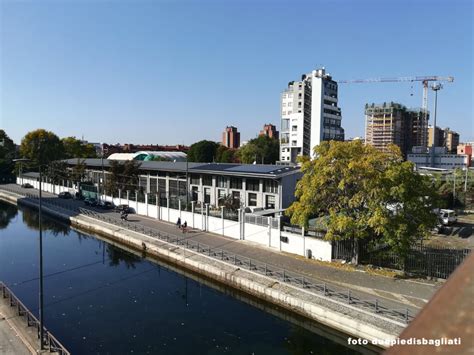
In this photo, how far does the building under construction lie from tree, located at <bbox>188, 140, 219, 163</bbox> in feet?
212

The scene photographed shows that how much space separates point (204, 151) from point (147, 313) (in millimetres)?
76797

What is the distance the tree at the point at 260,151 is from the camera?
86.4 metres

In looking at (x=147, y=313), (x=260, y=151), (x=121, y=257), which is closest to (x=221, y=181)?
(x=121, y=257)

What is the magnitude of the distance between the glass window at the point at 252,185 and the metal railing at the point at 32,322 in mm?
23630

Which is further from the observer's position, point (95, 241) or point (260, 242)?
point (95, 241)

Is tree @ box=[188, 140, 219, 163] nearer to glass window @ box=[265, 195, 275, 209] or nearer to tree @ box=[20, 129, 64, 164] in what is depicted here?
tree @ box=[20, 129, 64, 164]

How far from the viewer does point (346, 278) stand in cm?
1998

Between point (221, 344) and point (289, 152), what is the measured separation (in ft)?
230

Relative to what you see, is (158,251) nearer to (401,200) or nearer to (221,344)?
(221,344)

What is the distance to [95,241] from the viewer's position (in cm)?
3369

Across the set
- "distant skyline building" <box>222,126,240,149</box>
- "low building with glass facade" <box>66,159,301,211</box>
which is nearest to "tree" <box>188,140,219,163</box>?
"low building with glass facade" <box>66,159,301,211</box>

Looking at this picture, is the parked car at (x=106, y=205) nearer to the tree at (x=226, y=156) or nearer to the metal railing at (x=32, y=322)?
the metal railing at (x=32, y=322)

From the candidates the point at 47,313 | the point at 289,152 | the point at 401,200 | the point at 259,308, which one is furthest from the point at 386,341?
the point at 289,152

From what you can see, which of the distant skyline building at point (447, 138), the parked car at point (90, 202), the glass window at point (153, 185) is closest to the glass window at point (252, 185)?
the glass window at point (153, 185)
